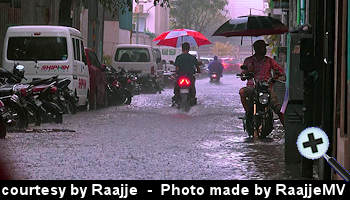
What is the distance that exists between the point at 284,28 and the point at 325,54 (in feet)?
26.7

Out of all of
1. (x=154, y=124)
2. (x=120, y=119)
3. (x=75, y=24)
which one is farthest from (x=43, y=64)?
(x=75, y=24)

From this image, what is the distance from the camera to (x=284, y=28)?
17.9 m

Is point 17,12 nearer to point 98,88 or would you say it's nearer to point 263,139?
point 98,88

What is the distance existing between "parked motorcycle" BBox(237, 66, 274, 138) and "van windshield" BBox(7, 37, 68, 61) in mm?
6877

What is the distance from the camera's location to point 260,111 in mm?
15422

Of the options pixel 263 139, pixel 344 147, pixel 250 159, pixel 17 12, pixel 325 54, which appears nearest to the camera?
pixel 344 147

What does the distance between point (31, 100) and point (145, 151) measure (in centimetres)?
514

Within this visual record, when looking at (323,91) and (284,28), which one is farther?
(284,28)

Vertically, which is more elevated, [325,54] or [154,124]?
[325,54]

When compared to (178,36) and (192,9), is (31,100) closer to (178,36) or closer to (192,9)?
(178,36)

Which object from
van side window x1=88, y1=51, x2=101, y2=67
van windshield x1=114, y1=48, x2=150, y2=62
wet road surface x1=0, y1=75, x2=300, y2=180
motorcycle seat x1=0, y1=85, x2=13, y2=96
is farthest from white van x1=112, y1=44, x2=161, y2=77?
motorcycle seat x1=0, y1=85, x2=13, y2=96

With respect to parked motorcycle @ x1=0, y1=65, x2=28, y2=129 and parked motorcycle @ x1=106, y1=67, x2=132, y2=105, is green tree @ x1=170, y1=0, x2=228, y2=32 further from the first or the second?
parked motorcycle @ x1=0, y1=65, x2=28, y2=129

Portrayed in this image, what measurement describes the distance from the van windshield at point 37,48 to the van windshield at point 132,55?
1222 centimetres

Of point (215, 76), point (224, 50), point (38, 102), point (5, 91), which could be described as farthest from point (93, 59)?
point (224, 50)
